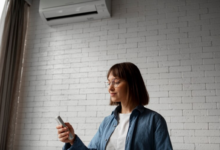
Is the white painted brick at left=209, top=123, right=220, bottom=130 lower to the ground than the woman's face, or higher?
lower

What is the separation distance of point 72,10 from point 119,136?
251 cm

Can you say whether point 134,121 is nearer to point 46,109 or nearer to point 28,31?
point 46,109

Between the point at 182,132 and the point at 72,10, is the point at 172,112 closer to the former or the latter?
the point at 182,132

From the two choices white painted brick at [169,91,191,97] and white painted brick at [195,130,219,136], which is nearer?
white painted brick at [195,130,219,136]

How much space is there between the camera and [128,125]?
143 cm

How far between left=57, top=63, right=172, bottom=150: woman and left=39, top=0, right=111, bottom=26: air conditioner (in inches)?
81.8

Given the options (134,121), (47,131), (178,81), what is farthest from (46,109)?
(134,121)

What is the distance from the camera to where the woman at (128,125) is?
4.27 feet

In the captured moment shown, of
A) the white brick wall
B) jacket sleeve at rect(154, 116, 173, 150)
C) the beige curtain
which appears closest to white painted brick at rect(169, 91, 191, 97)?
the white brick wall

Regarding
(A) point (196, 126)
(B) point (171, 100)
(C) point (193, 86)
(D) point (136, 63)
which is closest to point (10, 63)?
(D) point (136, 63)

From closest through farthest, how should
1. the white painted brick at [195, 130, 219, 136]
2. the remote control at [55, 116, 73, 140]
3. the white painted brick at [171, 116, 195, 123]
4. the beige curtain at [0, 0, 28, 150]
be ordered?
the remote control at [55, 116, 73, 140]
the white painted brick at [195, 130, 219, 136]
the white painted brick at [171, 116, 195, 123]
the beige curtain at [0, 0, 28, 150]

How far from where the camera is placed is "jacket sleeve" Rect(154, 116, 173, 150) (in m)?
1.27

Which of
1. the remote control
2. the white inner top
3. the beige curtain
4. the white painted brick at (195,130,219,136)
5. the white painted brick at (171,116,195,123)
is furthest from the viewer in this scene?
the beige curtain

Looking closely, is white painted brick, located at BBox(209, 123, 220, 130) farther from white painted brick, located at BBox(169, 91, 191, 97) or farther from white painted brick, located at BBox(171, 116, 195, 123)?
white painted brick, located at BBox(169, 91, 191, 97)
